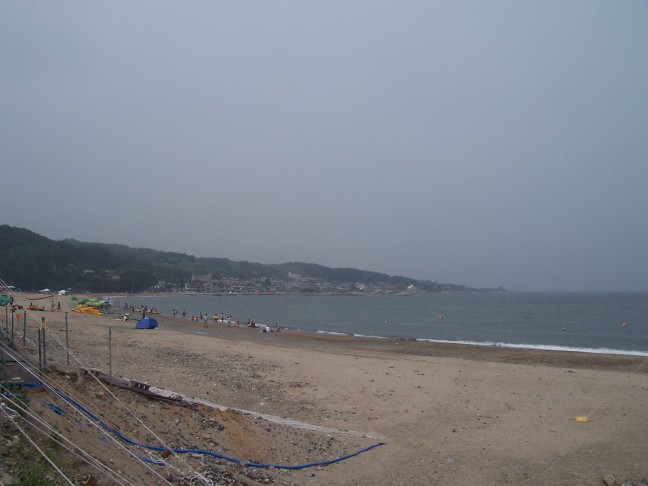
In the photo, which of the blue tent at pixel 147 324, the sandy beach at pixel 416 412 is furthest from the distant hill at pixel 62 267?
the sandy beach at pixel 416 412

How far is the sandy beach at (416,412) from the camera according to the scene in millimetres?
8656

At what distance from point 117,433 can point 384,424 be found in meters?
6.17

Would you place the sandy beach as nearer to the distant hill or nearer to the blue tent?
the blue tent

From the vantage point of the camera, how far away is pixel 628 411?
13383 mm

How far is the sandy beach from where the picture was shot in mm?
8656

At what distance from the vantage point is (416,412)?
12.6m

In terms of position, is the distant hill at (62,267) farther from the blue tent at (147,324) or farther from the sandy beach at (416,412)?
the sandy beach at (416,412)

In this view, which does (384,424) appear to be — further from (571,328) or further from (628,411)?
(571,328)

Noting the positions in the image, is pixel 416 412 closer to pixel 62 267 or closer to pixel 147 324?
pixel 147 324

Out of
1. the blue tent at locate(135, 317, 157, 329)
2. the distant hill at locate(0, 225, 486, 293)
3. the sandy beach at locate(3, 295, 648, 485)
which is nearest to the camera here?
the sandy beach at locate(3, 295, 648, 485)

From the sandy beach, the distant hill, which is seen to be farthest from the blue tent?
the distant hill

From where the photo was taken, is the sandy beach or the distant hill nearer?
the sandy beach

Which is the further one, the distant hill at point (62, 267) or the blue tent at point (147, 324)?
the distant hill at point (62, 267)

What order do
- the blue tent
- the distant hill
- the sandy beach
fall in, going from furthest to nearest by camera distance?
the distant hill
the blue tent
the sandy beach
